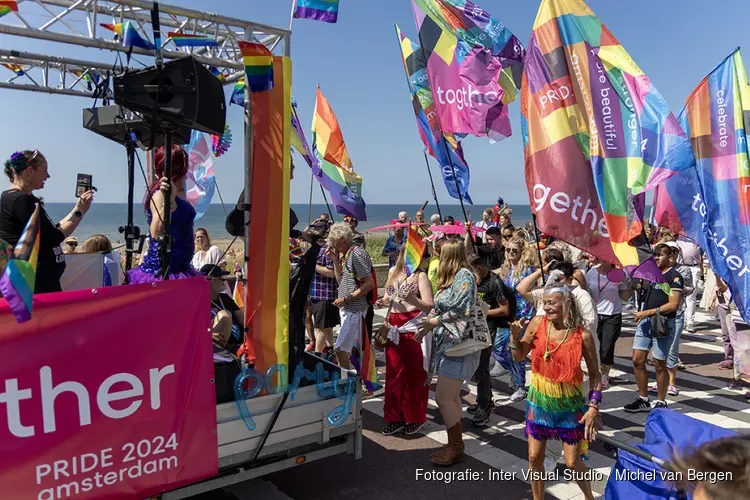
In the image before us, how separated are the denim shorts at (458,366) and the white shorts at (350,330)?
58.6 inches

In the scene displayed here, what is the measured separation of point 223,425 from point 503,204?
35.0ft

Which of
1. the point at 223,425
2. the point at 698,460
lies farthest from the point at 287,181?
the point at 698,460

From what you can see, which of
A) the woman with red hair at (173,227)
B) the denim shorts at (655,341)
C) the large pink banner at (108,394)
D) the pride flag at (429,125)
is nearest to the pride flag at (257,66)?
the woman with red hair at (173,227)

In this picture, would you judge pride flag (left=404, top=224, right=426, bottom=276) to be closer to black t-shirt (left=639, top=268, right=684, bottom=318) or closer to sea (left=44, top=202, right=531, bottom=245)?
black t-shirt (left=639, top=268, right=684, bottom=318)

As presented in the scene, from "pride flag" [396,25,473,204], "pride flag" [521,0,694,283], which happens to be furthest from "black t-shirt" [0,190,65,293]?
"pride flag" [396,25,473,204]

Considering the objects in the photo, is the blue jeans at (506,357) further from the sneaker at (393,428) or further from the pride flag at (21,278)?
the pride flag at (21,278)

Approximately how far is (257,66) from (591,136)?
2.50 m

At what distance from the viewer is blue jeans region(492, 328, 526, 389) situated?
19.6 feet

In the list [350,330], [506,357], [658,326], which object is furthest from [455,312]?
[658,326]

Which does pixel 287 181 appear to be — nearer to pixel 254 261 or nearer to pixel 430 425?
pixel 254 261

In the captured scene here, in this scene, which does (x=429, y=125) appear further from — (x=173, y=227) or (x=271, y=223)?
(x=173, y=227)

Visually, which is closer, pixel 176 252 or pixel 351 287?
pixel 176 252

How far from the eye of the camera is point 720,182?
15.1ft

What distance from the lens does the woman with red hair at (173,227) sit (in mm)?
3584
